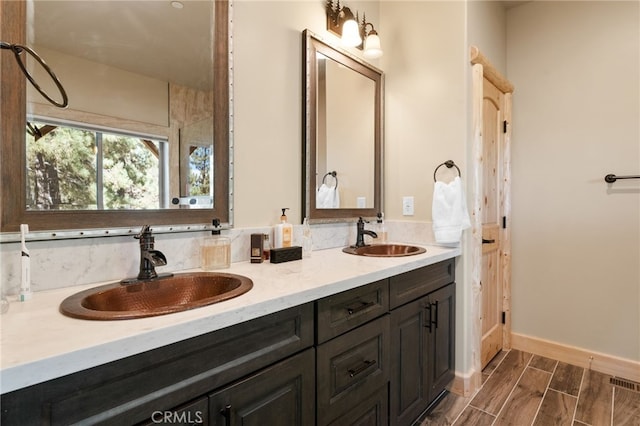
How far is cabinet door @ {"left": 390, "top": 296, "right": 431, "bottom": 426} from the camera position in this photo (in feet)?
4.52

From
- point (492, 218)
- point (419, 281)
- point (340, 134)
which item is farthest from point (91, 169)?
point (492, 218)

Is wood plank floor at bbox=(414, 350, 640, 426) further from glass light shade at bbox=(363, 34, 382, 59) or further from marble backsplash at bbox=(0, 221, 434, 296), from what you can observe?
glass light shade at bbox=(363, 34, 382, 59)

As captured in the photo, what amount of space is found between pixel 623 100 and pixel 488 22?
1.06m

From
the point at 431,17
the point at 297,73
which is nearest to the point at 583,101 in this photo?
the point at 431,17

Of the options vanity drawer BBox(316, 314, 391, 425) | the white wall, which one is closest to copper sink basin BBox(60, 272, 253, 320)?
vanity drawer BBox(316, 314, 391, 425)

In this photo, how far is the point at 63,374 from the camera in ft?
1.77

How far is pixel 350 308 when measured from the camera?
1153mm

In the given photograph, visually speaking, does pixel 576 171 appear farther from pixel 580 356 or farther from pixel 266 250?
pixel 266 250

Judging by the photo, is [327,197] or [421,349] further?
[327,197]

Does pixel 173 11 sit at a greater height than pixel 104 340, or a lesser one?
greater

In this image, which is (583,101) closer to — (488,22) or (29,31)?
(488,22)

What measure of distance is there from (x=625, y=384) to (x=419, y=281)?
172cm

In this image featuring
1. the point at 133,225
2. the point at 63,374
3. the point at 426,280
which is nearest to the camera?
the point at 63,374

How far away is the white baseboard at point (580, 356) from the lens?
2043 mm
